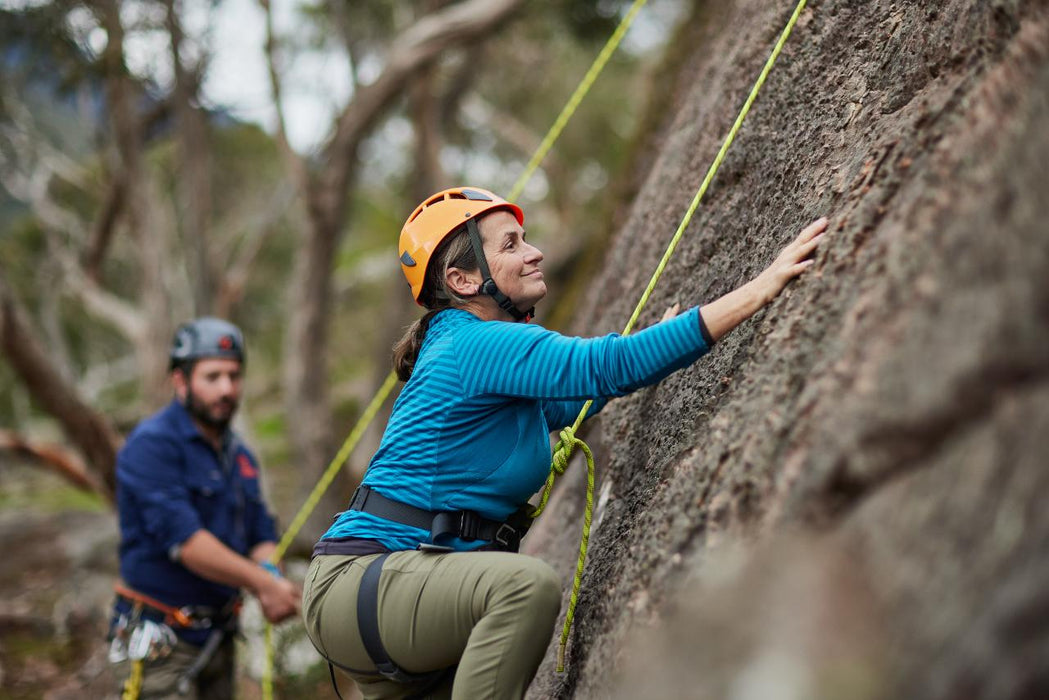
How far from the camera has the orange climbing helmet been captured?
3.08m

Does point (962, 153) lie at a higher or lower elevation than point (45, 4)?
lower

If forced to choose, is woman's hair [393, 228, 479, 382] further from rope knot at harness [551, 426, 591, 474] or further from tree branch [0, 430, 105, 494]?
tree branch [0, 430, 105, 494]

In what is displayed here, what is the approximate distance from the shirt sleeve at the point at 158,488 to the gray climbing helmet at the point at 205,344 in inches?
21.7

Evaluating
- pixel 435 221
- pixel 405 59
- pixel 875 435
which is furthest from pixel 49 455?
pixel 875 435

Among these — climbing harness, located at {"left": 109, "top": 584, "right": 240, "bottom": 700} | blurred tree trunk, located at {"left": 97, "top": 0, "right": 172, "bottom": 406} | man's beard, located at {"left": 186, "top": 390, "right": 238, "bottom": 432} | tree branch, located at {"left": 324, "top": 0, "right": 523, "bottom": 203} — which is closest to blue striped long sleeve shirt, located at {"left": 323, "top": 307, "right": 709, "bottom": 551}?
man's beard, located at {"left": 186, "top": 390, "right": 238, "bottom": 432}

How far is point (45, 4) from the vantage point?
32.9ft

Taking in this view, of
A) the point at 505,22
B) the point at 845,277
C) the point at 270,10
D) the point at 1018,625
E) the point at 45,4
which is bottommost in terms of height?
the point at 1018,625

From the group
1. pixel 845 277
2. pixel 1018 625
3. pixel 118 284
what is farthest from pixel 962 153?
pixel 118 284

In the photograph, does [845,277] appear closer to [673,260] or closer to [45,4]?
[673,260]

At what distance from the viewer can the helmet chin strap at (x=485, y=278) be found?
9.93 ft

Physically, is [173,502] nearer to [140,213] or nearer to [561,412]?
[561,412]

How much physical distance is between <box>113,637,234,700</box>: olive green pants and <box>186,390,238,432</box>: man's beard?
3.77 ft

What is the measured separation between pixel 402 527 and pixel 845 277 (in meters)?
1.43

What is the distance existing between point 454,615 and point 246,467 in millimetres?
3030
